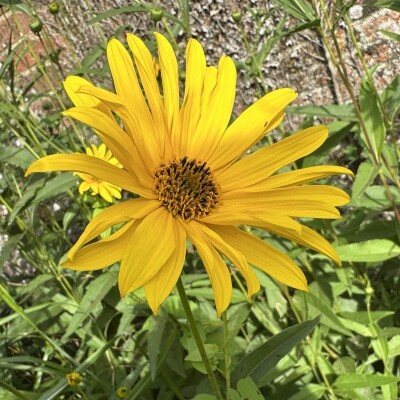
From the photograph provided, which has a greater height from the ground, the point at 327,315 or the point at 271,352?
the point at 271,352

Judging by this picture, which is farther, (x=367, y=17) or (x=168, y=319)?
(x=367, y=17)

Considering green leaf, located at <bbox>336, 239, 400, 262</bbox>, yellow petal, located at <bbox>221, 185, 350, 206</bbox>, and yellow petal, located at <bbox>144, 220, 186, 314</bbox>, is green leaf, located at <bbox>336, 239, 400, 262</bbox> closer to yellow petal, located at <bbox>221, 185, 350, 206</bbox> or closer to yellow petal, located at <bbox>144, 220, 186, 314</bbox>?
yellow petal, located at <bbox>221, 185, 350, 206</bbox>


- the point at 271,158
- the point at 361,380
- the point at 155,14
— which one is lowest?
the point at 361,380

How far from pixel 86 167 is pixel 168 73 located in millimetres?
268

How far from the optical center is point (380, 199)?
5.05 feet

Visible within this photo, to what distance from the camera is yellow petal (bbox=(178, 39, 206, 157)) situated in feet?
3.12

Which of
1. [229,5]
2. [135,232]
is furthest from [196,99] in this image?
[229,5]

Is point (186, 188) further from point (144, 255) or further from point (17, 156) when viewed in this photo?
point (17, 156)

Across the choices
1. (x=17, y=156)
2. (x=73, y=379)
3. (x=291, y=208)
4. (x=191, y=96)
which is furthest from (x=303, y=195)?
(x=17, y=156)

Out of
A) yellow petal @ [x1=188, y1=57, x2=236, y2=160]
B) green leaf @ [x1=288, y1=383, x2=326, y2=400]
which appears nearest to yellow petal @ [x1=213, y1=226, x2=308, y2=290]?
yellow petal @ [x1=188, y1=57, x2=236, y2=160]

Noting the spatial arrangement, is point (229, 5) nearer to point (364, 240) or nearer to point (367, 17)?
point (367, 17)

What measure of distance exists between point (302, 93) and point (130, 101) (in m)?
1.40

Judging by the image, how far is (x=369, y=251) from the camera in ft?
4.91

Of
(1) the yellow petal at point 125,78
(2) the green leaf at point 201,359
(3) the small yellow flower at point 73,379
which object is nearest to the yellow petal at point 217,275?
(2) the green leaf at point 201,359
